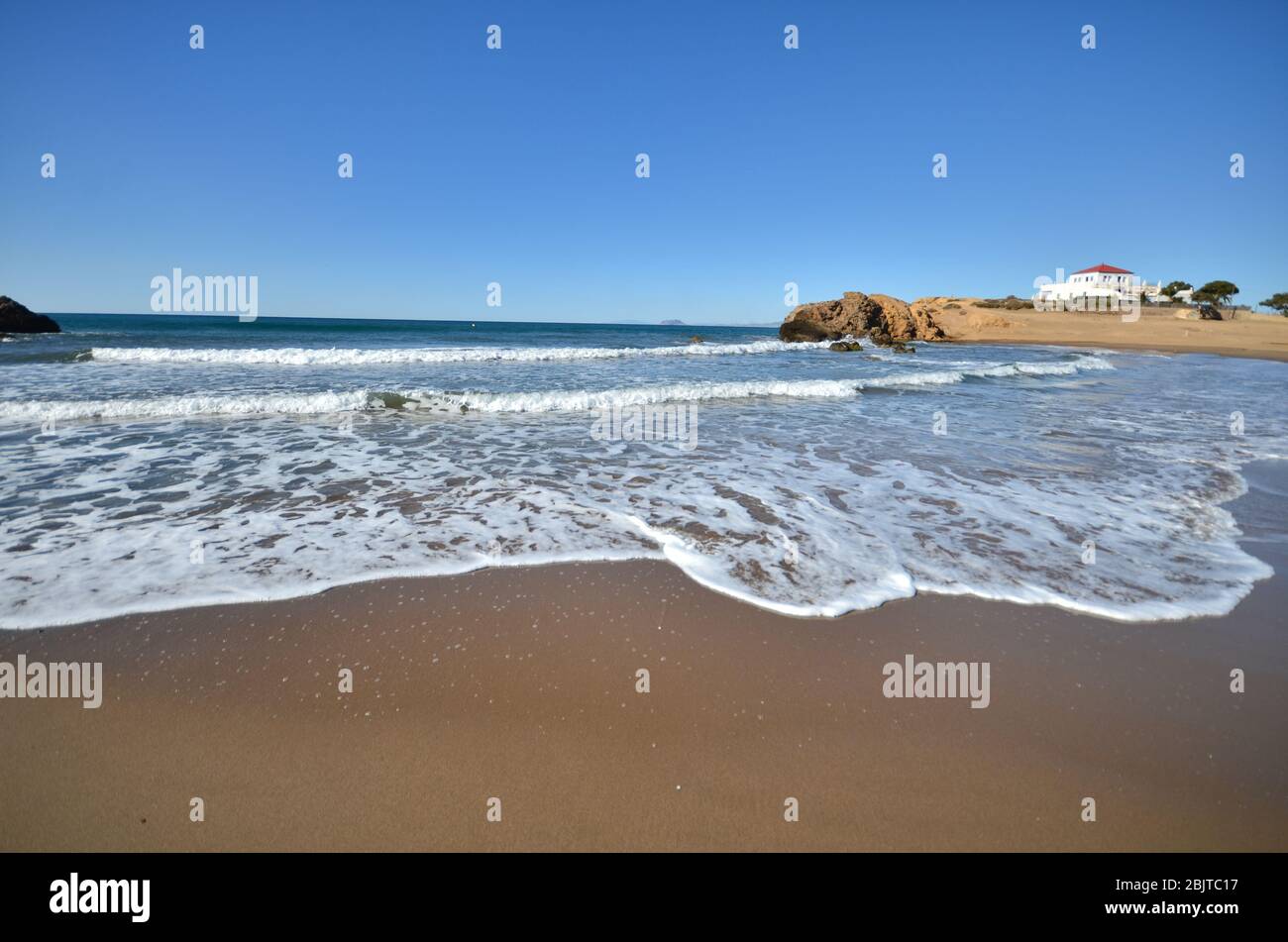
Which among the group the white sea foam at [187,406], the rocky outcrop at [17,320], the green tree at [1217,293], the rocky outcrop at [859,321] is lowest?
the white sea foam at [187,406]

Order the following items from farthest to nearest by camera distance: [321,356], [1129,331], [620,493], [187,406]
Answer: [1129,331], [321,356], [187,406], [620,493]

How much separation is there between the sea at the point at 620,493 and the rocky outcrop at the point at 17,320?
24.3 meters

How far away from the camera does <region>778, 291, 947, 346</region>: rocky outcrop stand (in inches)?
1533

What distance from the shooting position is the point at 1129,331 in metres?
40.2

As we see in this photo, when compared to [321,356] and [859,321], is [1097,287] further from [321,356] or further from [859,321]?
[321,356]

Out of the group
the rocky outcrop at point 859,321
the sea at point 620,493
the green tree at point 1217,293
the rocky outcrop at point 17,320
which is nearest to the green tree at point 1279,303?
the green tree at point 1217,293

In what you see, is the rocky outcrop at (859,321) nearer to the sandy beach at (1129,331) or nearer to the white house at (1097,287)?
the sandy beach at (1129,331)

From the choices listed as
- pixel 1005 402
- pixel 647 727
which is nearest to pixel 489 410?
pixel 647 727

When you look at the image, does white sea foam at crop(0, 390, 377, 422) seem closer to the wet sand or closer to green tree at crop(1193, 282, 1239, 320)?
the wet sand

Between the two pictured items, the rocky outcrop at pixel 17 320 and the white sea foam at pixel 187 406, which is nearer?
the white sea foam at pixel 187 406

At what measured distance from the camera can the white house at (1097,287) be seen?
197 ft

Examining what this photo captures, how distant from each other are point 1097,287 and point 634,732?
81955 millimetres

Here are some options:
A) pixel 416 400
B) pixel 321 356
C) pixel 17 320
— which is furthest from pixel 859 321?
pixel 17 320
